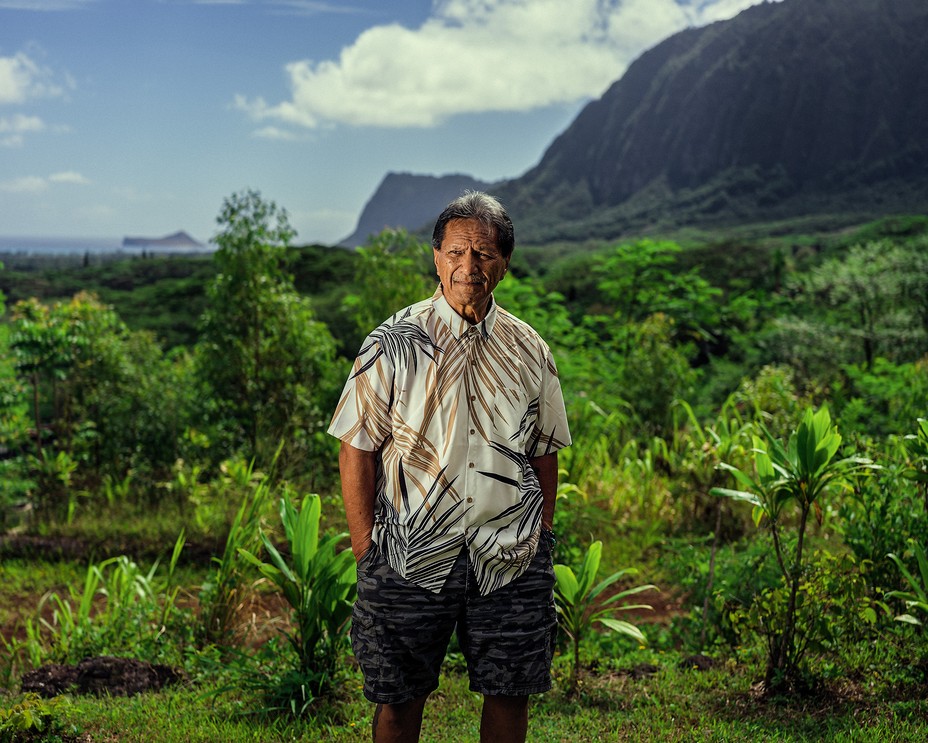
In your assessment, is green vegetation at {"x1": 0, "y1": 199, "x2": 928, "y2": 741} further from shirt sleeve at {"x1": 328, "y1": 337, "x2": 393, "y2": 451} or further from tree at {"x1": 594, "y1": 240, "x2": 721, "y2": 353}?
shirt sleeve at {"x1": 328, "y1": 337, "x2": 393, "y2": 451}

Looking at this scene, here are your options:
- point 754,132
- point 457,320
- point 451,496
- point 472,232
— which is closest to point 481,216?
point 472,232

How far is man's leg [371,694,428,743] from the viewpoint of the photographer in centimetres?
191

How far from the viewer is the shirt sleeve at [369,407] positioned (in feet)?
6.12

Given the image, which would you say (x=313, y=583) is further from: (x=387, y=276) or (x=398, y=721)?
(x=387, y=276)

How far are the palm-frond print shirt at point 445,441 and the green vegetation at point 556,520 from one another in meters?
1.15

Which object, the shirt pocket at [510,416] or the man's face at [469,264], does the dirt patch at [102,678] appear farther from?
the man's face at [469,264]

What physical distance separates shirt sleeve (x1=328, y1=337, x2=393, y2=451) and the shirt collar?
0.18 meters

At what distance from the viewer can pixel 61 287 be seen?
36.0 m

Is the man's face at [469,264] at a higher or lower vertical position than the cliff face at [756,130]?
lower

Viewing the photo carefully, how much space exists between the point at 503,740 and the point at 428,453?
77 centimetres

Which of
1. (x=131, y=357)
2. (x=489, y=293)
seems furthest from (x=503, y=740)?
(x=131, y=357)

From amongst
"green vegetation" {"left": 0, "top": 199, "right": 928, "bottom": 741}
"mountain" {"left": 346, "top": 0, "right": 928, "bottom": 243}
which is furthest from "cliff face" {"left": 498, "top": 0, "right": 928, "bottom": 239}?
"green vegetation" {"left": 0, "top": 199, "right": 928, "bottom": 741}

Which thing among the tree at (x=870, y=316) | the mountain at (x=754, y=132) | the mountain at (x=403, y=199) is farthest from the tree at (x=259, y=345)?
the mountain at (x=403, y=199)

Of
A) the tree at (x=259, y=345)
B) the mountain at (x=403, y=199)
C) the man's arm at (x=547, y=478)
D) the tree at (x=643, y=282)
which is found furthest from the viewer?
the mountain at (x=403, y=199)
